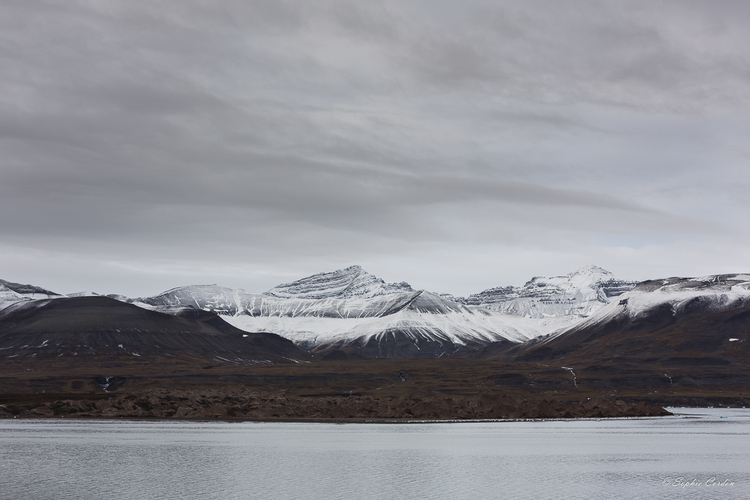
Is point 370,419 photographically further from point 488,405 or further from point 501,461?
point 501,461

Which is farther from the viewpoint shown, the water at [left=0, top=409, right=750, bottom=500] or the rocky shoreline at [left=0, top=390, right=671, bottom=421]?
the rocky shoreline at [left=0, top=390, right=671, bottom=421]

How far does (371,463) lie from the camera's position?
80.6 m

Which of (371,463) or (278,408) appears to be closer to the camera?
(371,463)

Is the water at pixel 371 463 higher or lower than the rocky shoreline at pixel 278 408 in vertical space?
lower

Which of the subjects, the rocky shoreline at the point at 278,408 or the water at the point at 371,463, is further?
the rocky shoreline at the point at 278,408

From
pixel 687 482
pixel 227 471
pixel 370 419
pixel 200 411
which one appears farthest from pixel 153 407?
pixel 687 482

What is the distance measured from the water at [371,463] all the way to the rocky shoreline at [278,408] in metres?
33.0

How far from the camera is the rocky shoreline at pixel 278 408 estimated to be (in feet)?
543

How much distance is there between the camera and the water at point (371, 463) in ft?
199

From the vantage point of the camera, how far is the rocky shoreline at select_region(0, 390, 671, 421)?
166 m

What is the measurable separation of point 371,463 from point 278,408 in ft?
296

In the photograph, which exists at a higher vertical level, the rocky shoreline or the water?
the rocky shoreline

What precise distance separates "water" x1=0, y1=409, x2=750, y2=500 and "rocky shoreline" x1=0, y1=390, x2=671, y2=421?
108 ft

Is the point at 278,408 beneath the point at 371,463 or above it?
above
